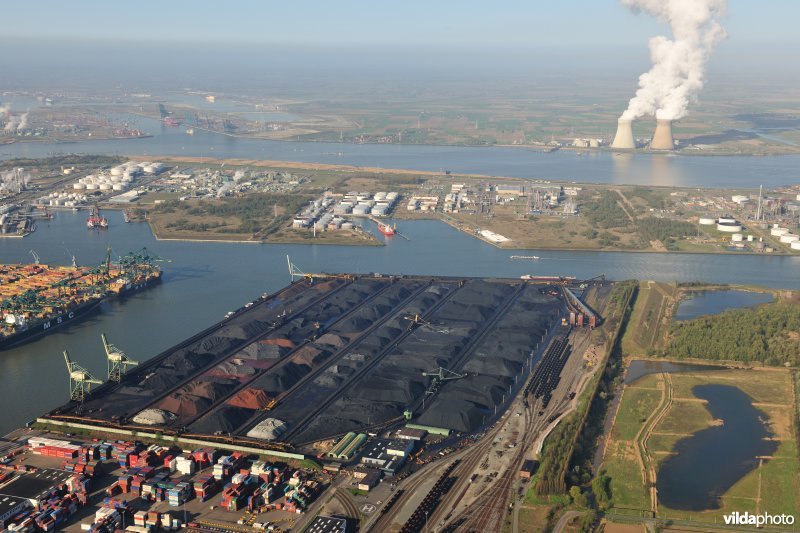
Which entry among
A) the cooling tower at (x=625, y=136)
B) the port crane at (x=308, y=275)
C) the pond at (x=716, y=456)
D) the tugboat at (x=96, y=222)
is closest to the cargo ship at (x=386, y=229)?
the port crane at (x=308, y=275)

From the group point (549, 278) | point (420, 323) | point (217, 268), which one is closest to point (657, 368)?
point (420, 323)

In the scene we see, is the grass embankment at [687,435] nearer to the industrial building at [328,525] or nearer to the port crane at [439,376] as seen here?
the port crane at [439,376]

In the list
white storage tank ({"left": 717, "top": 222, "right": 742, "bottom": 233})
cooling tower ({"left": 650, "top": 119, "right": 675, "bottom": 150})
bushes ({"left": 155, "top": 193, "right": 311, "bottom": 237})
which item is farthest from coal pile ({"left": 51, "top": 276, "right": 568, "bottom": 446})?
cooling tower ({"left": 650, "top": 119, "right": 675, "bottom": 150})

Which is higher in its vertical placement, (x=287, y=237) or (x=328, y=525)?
(x=328, y=525)

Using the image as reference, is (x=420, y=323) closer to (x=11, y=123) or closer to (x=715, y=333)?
(x=715, y=333)

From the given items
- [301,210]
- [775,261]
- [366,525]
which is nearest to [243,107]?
[301,210]

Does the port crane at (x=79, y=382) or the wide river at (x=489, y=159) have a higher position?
the port crane at (x=79, y=382)
